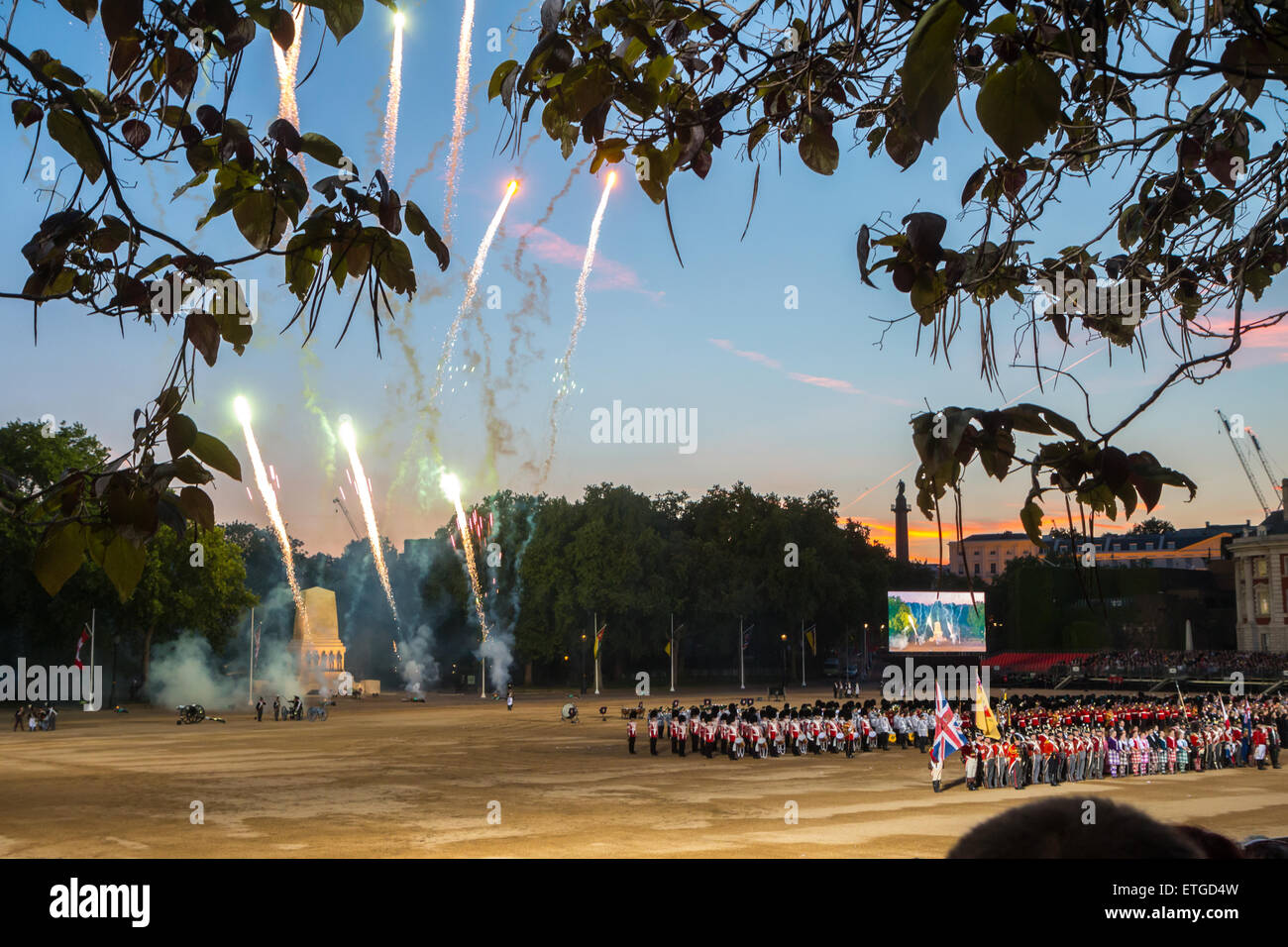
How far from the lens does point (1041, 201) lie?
4137mm

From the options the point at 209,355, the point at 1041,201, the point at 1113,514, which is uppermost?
the point at 1041,201

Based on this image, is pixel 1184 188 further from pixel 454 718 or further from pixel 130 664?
pixel 130 664

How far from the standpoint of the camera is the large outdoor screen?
51562 mm

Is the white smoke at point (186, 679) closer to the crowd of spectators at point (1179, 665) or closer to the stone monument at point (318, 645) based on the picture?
the stone monument at point (318, 645)

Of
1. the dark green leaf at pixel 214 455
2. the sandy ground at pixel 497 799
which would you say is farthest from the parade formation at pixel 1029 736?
the dark green leaf at pixel 214 455

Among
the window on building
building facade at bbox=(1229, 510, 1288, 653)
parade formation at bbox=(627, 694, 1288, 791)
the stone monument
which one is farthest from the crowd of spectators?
the stone monument

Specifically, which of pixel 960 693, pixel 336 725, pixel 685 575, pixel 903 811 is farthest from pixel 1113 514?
pixel 685 575

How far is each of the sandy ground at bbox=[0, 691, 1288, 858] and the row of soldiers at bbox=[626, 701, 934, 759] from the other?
0.66 metres

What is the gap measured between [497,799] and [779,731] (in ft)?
39.3

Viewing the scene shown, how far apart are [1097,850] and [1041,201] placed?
10.6 ft

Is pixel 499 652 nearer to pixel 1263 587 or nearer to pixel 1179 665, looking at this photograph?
pixel 1179 665

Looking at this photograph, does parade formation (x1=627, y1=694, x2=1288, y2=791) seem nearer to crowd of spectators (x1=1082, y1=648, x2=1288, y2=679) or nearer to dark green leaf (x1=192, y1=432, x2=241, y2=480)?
dark green leaf (x1=192, y1=432, x2=241, y2=480)

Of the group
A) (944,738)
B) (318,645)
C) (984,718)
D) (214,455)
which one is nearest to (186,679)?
(318,645)
